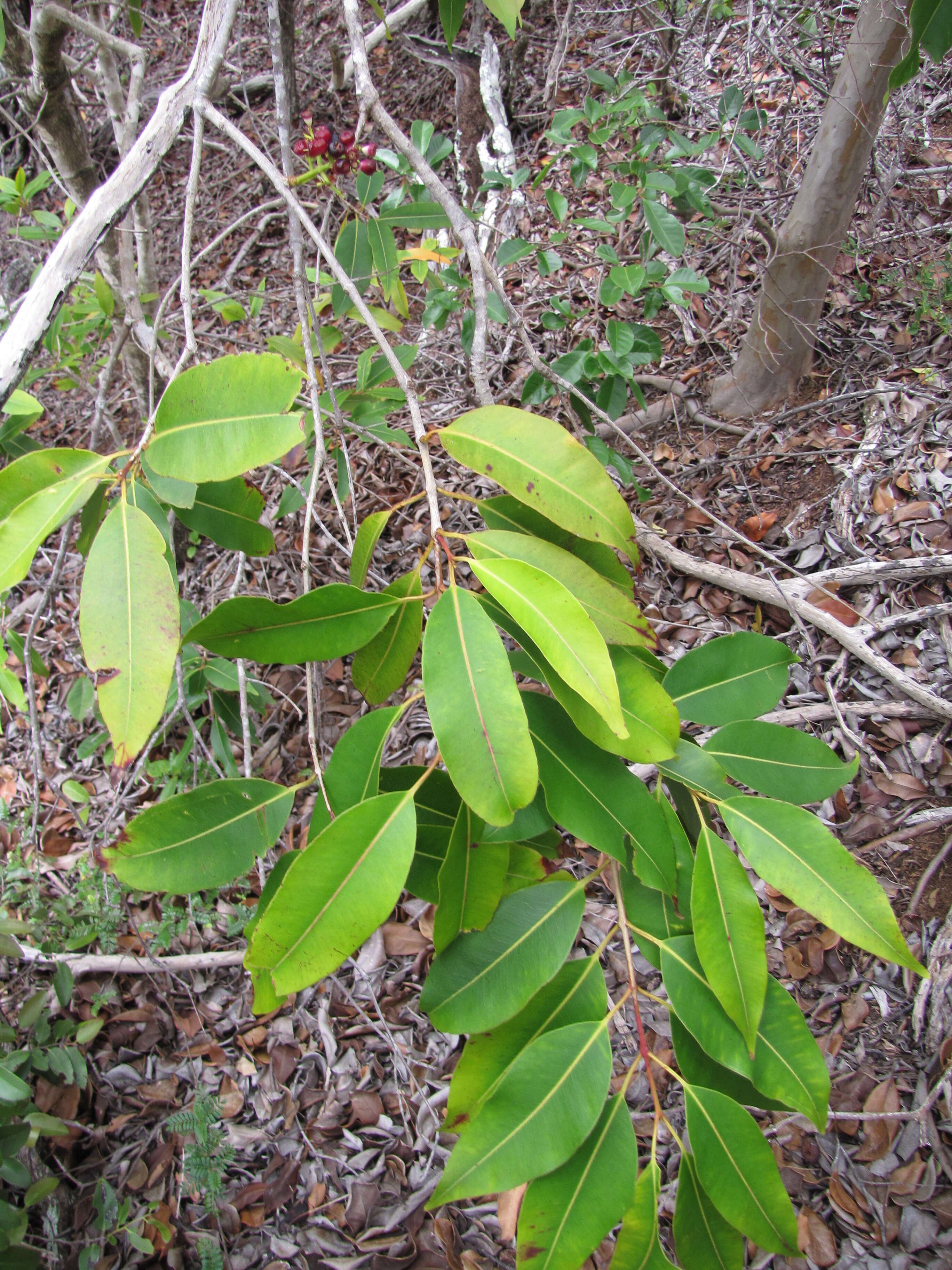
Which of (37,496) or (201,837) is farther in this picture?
(201,837)

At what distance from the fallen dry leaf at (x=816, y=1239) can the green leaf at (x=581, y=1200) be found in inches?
38.1

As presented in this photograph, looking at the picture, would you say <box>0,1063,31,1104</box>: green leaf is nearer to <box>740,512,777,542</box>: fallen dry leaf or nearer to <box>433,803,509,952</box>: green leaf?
<box>433,803,509,952</box>: green leaf

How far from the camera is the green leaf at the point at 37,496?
0.72 meters

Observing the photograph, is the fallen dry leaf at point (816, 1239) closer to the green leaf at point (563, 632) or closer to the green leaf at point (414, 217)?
the green leaf at point (563, 632)

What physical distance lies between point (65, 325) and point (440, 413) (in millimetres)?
1370

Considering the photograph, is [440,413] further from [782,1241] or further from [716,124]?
[782,1241]

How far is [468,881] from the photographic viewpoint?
85 centimetres

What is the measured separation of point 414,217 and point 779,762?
60.7 inches

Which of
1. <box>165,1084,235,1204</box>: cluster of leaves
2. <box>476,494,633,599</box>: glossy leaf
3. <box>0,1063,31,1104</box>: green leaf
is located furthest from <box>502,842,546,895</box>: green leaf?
<box>165,1084,235,1204</box>: cluster of leaves

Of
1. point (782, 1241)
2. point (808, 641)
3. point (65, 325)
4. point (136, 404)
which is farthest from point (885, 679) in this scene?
point (136, 404)

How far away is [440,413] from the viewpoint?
280 cm

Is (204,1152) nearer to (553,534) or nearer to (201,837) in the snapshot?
(201,837)


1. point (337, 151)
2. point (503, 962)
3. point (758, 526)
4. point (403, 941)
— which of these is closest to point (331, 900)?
point (503, 962)

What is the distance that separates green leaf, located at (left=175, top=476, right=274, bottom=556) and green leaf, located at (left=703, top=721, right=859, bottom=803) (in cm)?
76
